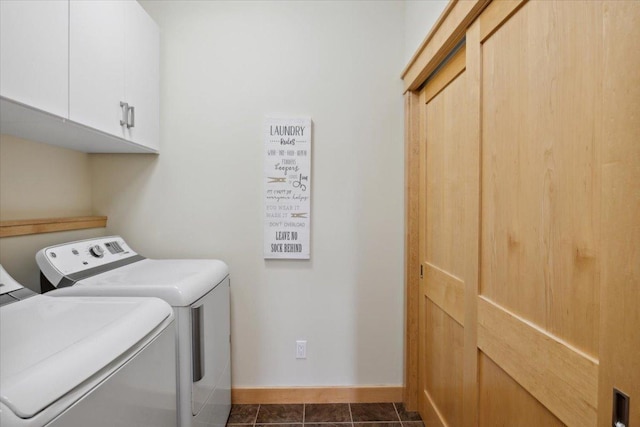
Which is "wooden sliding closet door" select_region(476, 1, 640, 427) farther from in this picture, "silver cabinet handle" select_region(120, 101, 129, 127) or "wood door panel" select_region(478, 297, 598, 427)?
"silver cabinet handle" select_region(120, 101, 129, 127)

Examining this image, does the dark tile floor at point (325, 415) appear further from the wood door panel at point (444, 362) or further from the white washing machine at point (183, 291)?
the wood door panel at point (444, 362)

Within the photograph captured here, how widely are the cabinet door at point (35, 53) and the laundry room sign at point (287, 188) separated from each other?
98 centimetres

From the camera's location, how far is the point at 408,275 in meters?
1.79

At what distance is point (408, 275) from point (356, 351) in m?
0.61

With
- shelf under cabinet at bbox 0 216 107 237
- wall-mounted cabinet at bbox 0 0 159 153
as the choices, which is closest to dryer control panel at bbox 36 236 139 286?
shelf under cabinet at bbox 0 216 107 237

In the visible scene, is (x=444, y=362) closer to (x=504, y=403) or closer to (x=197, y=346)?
(x=504, y=403)

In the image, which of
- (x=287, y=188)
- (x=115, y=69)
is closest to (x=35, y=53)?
(x=115, y=69)

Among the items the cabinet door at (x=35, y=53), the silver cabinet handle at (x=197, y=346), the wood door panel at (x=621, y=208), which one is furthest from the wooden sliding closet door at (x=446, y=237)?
the cabinet door at (x=35, y=53)

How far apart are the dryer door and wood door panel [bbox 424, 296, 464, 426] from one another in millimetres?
1128

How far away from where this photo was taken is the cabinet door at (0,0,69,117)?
0.87 meters

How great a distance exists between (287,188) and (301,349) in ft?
3.42

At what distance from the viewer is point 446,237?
140 cm

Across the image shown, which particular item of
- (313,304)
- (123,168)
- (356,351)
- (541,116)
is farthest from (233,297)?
(541,116)

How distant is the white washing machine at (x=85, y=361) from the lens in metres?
0.55
